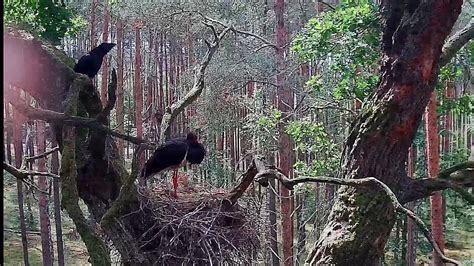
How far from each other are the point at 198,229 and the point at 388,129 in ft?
4.20

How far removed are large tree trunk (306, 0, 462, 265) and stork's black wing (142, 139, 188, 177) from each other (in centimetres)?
106

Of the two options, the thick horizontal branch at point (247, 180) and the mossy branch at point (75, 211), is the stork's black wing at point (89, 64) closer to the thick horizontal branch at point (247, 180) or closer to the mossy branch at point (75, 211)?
the thick horizontal branch at point (247, 180)

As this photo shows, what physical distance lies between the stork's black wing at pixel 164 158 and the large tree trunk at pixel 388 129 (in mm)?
1062

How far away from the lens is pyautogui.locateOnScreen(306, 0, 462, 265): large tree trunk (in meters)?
3.27

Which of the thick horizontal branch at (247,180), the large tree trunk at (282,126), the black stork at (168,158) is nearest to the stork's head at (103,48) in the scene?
the black stork at (168,158)

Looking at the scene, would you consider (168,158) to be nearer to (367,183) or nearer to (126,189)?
(126,189)

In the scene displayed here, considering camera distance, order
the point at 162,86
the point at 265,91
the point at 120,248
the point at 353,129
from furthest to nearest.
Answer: the point at 162,86 → the point at 265,91 → the point at 353,129 → the point at 120,248

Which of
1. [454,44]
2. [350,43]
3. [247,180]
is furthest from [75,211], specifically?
[350,43]

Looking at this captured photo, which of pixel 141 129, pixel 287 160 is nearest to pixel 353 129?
pixel 287 160

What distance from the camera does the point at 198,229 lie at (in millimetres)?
3096

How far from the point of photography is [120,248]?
3.00 metres

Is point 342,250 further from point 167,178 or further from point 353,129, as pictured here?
point 167,178

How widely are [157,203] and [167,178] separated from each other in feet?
3.49

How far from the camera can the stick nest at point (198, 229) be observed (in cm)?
308
